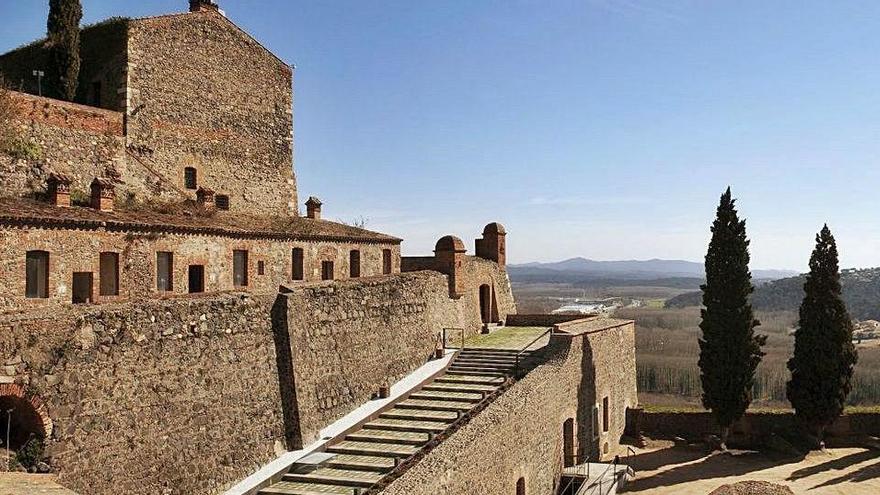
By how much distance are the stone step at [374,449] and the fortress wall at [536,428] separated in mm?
1199

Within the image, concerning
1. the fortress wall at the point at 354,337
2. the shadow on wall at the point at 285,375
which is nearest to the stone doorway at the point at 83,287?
the shadow on wall at the point at 285,375

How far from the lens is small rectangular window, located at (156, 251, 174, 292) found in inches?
720

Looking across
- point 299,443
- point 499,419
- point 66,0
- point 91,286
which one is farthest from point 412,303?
point 66,0

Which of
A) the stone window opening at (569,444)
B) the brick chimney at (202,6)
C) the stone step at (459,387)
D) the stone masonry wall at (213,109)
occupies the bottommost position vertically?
the stone window opening at (569,444)

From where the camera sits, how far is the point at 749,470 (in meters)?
25.2

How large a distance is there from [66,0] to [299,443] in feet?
54.3

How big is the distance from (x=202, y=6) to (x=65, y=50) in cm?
544

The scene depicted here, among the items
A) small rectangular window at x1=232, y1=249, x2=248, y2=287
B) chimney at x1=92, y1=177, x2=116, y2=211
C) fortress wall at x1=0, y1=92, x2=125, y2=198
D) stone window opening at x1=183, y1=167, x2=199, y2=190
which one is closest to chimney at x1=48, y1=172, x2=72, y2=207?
chimney at x1=92, y1=177, x2=116, y2=211

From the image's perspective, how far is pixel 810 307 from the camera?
28.7 m

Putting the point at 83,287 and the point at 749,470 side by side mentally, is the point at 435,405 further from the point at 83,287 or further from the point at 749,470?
the point at 749,470

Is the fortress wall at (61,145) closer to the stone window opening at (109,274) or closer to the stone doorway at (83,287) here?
the stone window opening at (109,274)

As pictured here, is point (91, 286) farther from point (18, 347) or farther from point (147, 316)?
point (18, 347)

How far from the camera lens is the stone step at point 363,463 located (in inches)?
604

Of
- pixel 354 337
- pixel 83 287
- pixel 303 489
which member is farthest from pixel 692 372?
pixel 83 287
